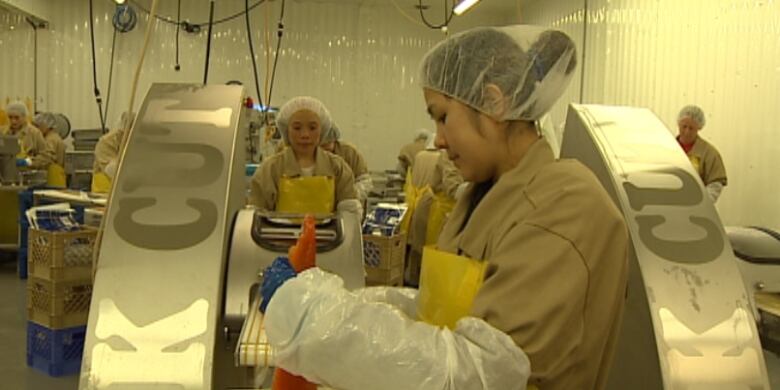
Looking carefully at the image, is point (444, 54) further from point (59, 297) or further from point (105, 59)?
point (105, 59)

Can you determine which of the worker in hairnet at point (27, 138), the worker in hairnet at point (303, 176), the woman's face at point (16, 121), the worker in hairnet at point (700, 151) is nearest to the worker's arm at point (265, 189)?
the worker in hairnet at point (303, 176)

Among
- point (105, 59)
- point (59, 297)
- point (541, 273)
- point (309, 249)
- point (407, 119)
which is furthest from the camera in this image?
point (407, 119)

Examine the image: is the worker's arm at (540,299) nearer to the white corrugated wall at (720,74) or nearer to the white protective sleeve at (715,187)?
the white corrugated wall at (720,74)

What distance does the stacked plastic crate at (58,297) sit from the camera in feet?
10.7

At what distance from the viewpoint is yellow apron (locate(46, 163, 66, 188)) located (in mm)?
6539

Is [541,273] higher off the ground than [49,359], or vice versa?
[541,273]

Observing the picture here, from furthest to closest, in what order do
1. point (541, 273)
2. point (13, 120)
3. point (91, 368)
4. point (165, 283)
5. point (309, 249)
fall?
1. point (13, 120)
2. point (165, 283)
3. point (91, 368)
4. point (309, 249)
5. point (541, 273)

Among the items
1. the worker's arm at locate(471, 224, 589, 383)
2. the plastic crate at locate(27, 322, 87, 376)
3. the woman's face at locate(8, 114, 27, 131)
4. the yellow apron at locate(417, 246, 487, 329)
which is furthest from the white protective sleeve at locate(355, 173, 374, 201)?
the woman's face at locate(8, 114, 27, 131)

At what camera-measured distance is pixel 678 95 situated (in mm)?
5398

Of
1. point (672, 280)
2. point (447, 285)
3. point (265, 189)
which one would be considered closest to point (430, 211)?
point (265, 189)

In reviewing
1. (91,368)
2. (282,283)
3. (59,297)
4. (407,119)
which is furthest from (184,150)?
(407,119)

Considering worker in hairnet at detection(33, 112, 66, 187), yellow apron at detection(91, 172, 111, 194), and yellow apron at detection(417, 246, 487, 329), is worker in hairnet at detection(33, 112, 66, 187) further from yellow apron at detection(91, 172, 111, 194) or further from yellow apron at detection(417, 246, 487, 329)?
yellow apron at detection(417, 246, 487, 329)

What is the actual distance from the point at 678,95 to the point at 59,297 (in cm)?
455

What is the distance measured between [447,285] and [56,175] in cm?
632
